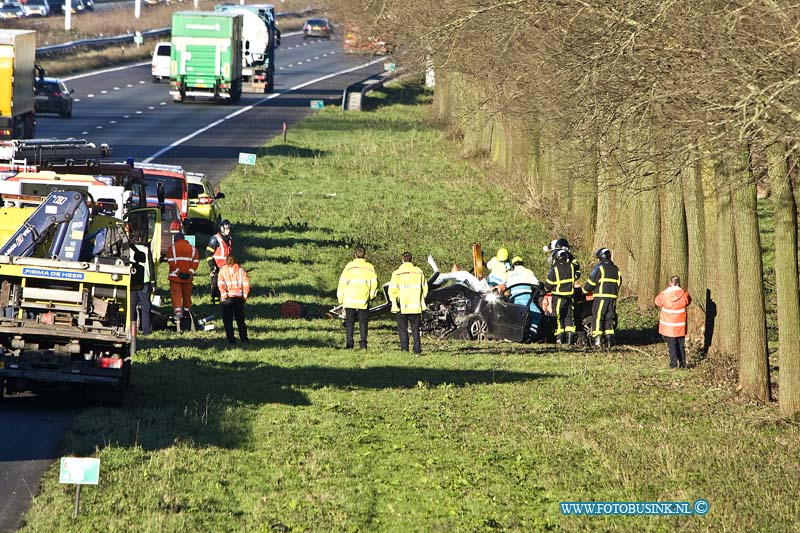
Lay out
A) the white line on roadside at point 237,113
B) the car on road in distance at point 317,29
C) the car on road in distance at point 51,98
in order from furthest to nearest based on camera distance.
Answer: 1. the car on road in distance at point 317,29
2. the car on road in distance at point 51,98
3. the white line on roadside at point 237,113

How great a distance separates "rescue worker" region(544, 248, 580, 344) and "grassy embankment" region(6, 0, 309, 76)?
53.1 metres

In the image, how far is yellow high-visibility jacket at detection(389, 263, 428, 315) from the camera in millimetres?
21688

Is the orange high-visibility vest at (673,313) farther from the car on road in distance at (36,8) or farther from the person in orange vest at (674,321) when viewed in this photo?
the car on road in distance at (36,8)

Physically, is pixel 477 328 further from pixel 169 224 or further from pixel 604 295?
pixel 169 224

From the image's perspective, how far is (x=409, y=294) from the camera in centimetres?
2173

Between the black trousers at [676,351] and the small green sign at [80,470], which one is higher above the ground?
the black trousers at [676,351]

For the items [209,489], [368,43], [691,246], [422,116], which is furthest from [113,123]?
[209,489]

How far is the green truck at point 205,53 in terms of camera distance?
2351 inches

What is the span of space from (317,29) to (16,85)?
70.3 meters

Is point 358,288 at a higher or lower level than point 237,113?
lower

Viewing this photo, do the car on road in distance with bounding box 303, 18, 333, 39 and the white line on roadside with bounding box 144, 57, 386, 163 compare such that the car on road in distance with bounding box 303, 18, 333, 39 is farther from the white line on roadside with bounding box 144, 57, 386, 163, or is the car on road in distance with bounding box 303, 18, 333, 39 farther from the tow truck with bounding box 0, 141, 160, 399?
the tow truck with bounding box 0, 141, 160, 399

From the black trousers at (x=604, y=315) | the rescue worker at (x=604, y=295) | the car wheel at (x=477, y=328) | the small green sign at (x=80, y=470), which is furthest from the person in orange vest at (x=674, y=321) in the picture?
the small green sign at (x=80, y=470)

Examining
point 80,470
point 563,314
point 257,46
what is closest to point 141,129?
point 257,46

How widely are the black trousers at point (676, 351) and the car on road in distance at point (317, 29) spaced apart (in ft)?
295
